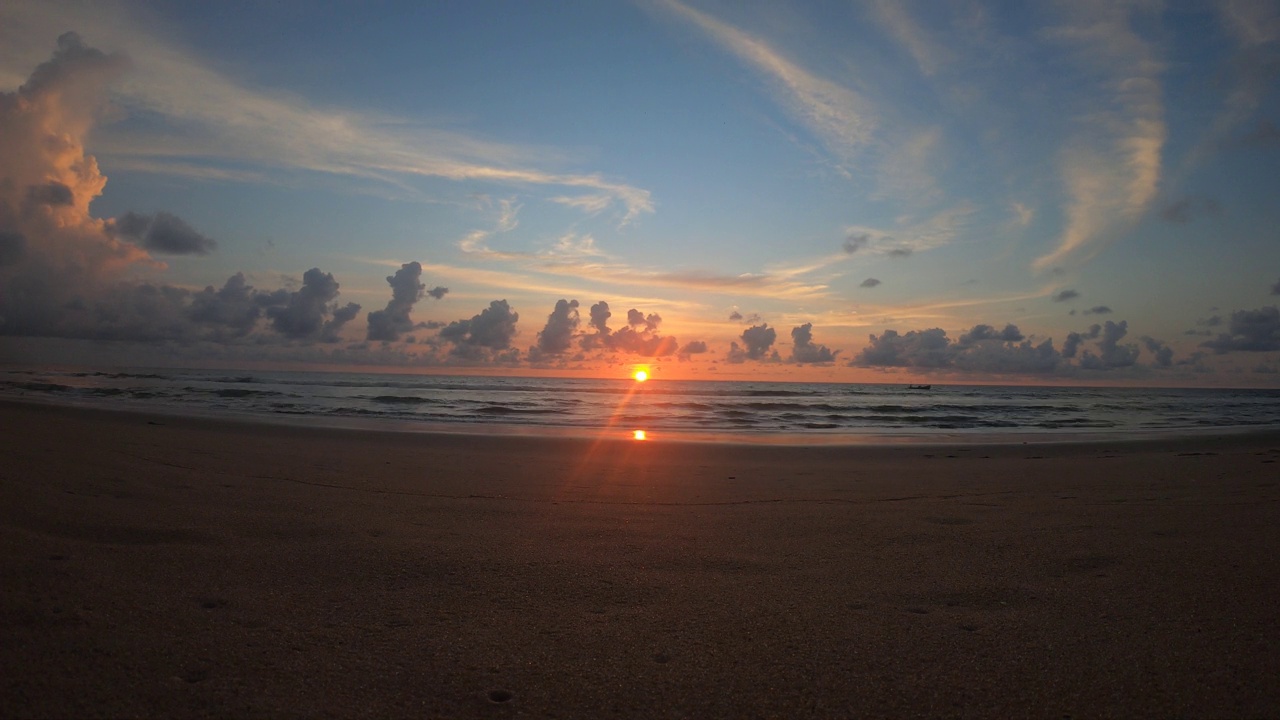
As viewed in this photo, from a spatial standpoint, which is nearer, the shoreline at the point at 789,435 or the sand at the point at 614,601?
the sand at the point at 614,601

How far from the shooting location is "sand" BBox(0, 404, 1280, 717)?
8.58 feet

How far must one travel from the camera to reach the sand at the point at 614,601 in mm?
2615

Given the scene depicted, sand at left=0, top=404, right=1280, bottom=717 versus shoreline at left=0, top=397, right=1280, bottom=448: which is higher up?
sand at left=0, top=404, right=1280, bottom=717

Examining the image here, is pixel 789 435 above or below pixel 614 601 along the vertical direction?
below

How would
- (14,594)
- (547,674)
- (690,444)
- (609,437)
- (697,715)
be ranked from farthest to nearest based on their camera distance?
(609,437) < (690,444) < (14,594) < (547,674) < (697,715)

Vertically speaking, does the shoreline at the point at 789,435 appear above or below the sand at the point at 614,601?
below

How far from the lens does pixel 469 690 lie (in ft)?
8.67

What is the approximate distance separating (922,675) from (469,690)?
1.87m

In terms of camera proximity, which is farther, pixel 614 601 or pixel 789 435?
pixel 789 435

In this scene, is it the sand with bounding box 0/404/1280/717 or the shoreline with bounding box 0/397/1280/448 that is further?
the shoreline with bounding box 0/397/1280/448

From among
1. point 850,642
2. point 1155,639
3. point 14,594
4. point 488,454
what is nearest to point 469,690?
point 850,642

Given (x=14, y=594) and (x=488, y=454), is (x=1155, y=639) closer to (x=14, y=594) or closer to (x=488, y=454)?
(x=14, y=594)

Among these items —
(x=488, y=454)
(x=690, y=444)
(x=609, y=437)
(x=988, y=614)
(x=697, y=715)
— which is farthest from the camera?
(x=609, y=437)

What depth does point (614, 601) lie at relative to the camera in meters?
3.69
